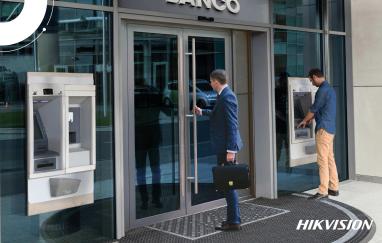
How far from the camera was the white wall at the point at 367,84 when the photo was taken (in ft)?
26.6

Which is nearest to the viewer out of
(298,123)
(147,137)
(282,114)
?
(147,137)

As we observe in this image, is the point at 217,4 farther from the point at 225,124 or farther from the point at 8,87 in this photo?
the point at 8,87

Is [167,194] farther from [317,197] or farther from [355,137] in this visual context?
[355,137]

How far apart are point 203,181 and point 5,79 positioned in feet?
9.34

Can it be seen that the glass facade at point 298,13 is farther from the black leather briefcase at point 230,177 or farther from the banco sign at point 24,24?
the banco sign at point 24,24

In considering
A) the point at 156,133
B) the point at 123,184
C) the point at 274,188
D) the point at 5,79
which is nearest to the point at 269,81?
the point at 274,188

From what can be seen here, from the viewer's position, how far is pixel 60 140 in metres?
4.64

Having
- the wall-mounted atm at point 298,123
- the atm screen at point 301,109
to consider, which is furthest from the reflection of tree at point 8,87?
the atm screen at point 301,109

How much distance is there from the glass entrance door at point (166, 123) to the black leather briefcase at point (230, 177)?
68cm

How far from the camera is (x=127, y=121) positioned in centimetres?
544

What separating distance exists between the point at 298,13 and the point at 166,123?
9.00 feet

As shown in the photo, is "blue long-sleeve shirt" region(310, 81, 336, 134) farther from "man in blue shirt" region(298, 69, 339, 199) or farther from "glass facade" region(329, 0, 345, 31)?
"glass facade" region(329, 0, 345, 31)

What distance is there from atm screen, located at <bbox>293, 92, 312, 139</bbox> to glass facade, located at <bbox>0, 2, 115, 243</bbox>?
306cm

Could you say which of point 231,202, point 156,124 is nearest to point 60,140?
point 156,124
